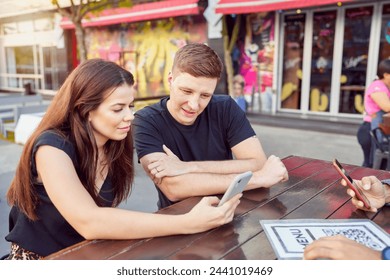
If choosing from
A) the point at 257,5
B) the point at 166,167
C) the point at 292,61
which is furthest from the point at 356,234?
the point at 292,61

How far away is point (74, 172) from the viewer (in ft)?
4.85

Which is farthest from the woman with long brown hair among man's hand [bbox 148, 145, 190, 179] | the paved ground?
the paved ground

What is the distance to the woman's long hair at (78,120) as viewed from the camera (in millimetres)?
1602

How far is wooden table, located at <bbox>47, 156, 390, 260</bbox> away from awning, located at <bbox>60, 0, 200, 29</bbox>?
24.6 feet

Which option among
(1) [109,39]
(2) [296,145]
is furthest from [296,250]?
(1) [109,39]

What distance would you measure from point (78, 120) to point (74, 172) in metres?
0.28

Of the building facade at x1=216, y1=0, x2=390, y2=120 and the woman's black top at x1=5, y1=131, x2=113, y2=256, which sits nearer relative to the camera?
the woman's black top at x1=5, y1=131, x2=113, y2=256

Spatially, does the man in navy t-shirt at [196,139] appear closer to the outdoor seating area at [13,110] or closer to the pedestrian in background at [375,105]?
the pedestrian in background at [375,105]

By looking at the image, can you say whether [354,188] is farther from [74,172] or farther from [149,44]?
[149,44]

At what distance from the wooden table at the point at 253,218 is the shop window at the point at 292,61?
701 centimetres

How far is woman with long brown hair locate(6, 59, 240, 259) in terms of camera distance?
1.41 meters

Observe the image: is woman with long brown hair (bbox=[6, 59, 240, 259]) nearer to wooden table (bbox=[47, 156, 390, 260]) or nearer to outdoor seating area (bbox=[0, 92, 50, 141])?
wooden table (bbox=[47, 156, 390, 260])

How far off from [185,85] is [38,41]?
14886 mm

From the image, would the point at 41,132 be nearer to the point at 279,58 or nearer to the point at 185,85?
the point at 185,85
